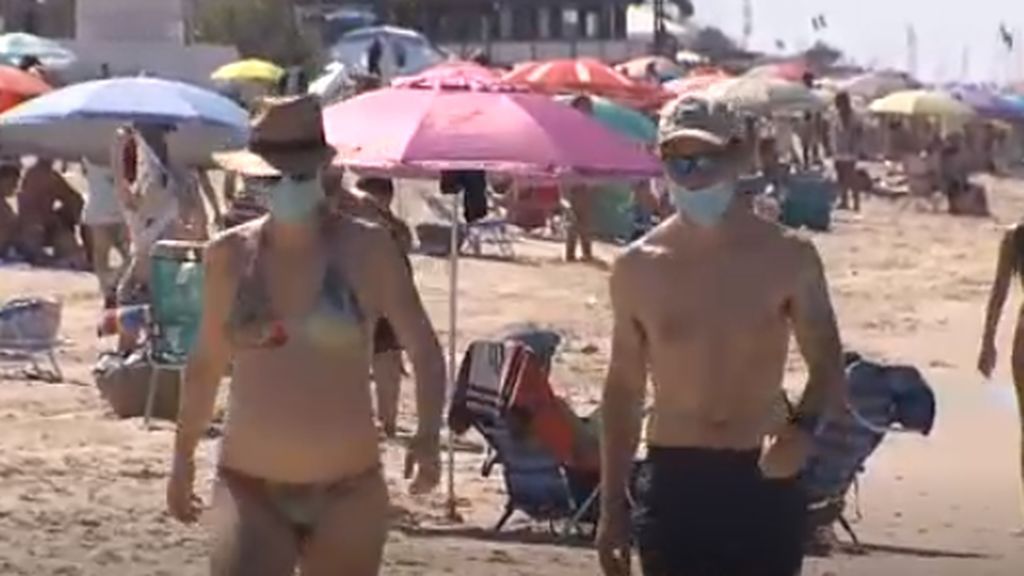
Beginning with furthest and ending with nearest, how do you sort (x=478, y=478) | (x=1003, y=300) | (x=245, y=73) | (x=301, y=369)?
(x=245, y=73), (x=478, y=478), (x=1003, y=300), (x=301, y=369)

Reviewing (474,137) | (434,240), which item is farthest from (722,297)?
(434,240)

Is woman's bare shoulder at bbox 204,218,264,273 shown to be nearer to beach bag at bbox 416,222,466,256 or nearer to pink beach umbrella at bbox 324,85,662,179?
pink beach umbrella at bbox 324,85,662,179

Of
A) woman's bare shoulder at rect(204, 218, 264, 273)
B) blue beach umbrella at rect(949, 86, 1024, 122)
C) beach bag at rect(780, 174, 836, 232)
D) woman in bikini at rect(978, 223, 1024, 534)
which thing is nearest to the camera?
woman's bare shoulder at rect(204, 218, 264, 273)

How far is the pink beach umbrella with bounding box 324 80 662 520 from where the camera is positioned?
11.2 m

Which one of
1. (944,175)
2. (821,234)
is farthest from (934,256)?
(944,175)

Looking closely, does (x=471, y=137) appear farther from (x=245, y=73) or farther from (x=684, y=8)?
(x=684, y=8)

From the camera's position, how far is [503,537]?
11.1m

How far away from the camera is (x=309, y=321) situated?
231 inches

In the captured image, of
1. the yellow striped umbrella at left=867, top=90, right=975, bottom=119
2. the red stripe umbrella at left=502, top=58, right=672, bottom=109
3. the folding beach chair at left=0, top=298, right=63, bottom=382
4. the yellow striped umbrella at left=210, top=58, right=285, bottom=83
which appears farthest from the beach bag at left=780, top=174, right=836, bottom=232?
the folding beach chair at left=0, top=298, right=63, bottom=382

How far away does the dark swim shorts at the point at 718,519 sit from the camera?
18.9ft

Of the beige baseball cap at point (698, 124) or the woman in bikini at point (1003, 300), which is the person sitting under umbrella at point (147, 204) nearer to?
the woman in bikini at point (1003, 300)

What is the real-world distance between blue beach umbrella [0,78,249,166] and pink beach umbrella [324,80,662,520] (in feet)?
→ 15.8

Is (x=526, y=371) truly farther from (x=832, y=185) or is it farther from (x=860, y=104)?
(x=860, y=104)

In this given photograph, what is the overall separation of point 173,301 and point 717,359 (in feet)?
24.4
